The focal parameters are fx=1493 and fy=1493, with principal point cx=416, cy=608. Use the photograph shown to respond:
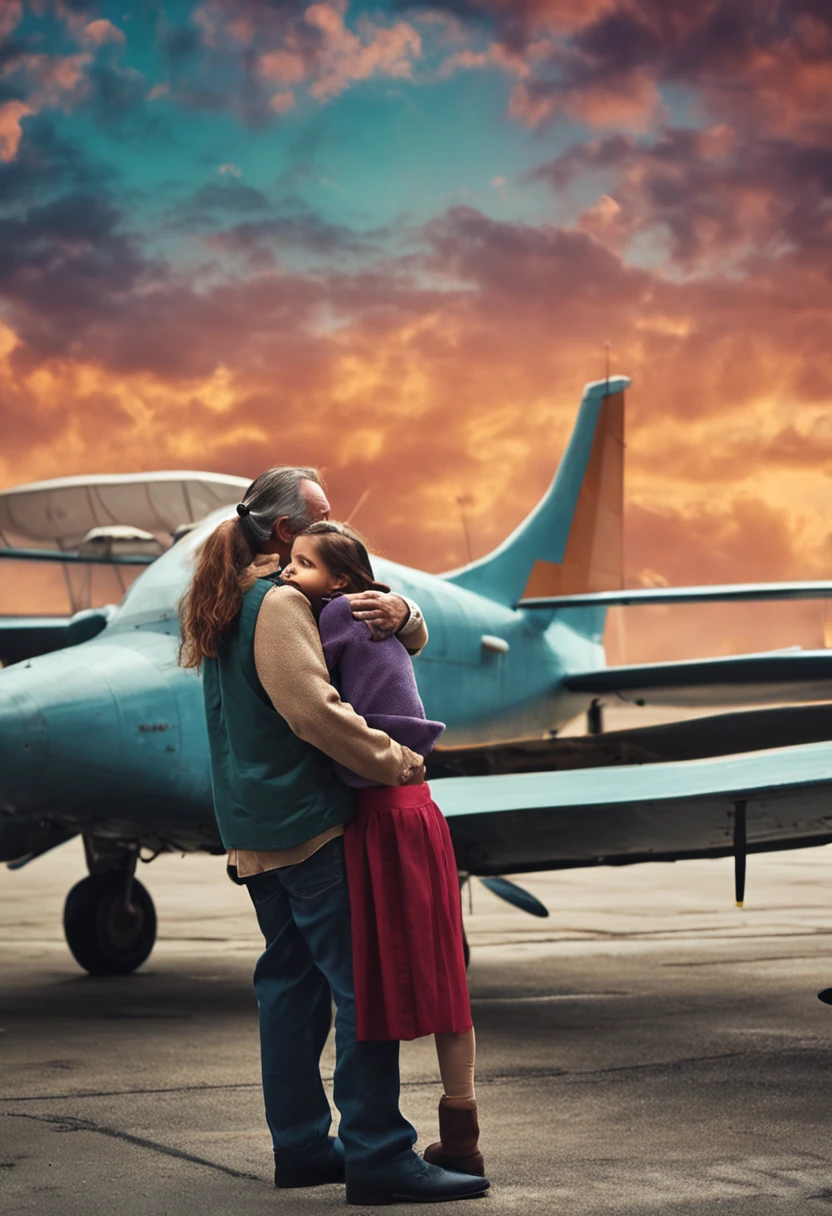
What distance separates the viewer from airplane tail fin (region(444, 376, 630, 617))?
1294 cm

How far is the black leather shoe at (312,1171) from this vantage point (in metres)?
3.77

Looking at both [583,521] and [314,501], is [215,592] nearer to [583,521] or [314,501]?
[314,501]

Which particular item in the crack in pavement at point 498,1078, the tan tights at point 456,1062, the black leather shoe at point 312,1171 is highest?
the tan tights at point 456,1062

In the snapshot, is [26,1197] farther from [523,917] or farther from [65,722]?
[523,917]

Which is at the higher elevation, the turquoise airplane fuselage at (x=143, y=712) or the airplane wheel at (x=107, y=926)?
the turquoise airplane fuselage at (x=143, y=712)

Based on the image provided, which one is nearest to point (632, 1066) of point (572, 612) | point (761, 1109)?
point (761, 1109)

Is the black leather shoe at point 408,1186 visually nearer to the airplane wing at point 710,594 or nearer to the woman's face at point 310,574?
the woman's face at point 310,574

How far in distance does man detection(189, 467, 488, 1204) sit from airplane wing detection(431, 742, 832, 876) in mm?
2141

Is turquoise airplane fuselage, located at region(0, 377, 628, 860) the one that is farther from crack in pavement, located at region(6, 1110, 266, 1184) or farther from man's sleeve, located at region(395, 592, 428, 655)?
man's sleeve, located at region(395, 592, 428, 655)

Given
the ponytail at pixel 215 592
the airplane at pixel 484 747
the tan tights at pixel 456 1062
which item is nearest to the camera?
the tan tights at pixel 456 1062

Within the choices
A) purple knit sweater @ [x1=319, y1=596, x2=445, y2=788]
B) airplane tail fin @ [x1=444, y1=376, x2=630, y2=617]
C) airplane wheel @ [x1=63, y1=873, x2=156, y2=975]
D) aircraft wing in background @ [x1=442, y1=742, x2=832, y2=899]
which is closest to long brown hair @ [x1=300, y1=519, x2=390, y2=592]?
purple knit sweater @ [x1=319, y1=596, x2=445, y2=788]

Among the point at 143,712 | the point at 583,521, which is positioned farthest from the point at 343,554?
the point at 583,521

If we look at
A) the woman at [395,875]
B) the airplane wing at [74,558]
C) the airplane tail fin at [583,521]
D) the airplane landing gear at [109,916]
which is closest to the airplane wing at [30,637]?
the airplane wing at [74,558]

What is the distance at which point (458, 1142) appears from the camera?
3.70m
